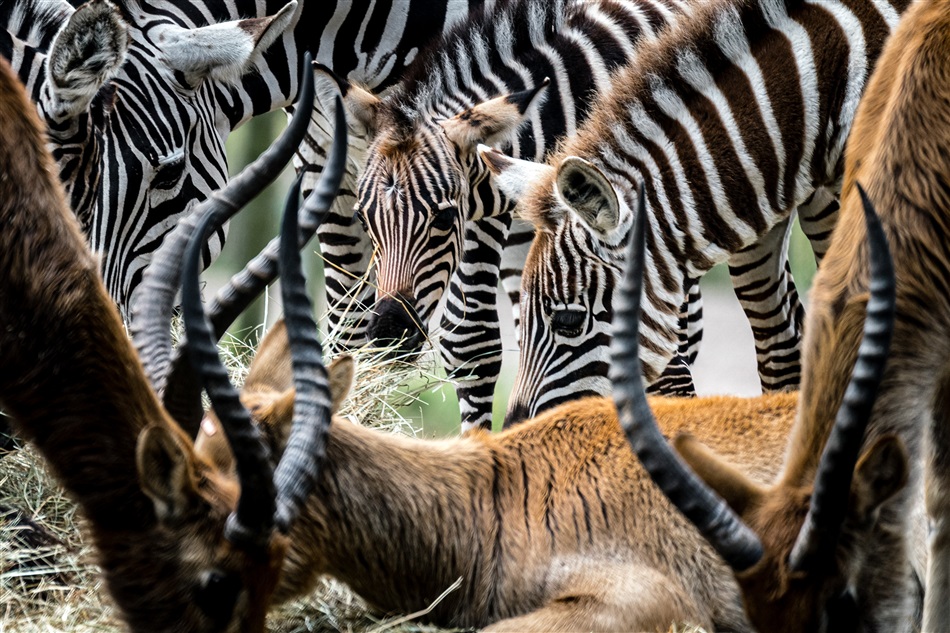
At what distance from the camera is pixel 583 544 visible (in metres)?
4.29

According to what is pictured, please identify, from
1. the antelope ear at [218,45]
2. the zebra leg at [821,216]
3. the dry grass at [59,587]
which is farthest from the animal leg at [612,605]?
the antelope ear at [218,45]

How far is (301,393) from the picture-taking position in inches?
146

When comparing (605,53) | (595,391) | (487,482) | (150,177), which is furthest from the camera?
(605,53)

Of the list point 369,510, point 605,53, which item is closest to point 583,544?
point 369,510

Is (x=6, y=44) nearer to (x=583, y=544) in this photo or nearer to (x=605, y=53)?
(x=605, y=53)

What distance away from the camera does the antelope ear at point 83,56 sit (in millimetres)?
5566

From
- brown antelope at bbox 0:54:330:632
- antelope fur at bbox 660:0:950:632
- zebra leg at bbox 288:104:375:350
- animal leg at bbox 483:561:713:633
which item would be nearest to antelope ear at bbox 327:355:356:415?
brown antelope at bbox 0:54:330:632

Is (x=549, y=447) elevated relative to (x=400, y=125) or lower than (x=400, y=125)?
lower

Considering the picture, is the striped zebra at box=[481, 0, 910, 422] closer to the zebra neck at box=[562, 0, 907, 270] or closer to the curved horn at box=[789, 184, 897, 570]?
the zebra neck at box=[562, 0, 907, 270]

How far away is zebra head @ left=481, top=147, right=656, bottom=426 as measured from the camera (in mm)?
5500

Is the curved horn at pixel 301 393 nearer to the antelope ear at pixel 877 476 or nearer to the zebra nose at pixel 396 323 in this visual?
the antelope ear at pixel 877 476

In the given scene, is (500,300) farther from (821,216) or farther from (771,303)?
(821,216)

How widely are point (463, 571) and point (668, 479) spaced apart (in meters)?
1.07

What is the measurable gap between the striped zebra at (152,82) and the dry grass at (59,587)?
115 cm
